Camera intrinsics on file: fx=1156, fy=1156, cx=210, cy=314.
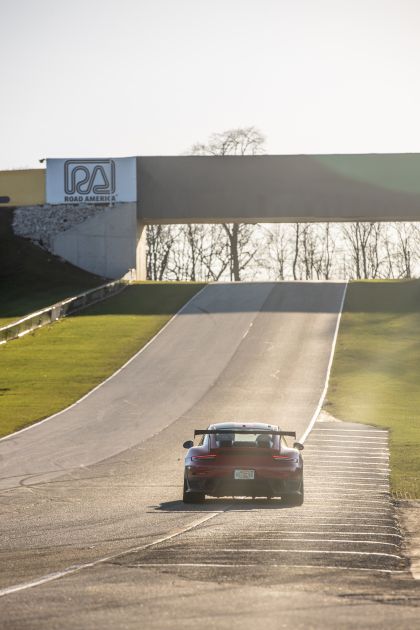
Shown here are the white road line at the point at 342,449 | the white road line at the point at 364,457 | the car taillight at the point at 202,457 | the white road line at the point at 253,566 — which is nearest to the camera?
the white road line at the point at 253,566

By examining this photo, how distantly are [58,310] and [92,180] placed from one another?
68.3ft

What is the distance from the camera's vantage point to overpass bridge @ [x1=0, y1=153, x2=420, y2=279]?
278ft

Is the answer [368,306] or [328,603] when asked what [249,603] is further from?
[368,306]

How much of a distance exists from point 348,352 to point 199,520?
1581 inches

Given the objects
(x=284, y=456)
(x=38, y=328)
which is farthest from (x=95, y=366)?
(x=284, y=456)

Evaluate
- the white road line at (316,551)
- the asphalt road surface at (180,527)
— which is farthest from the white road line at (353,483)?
the white road line at (316,551)

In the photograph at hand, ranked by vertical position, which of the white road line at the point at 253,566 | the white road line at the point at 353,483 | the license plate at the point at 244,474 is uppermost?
the white road line at the point at 253,566

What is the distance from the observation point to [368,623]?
882cm

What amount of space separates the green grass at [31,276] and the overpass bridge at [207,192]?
5.64 feet

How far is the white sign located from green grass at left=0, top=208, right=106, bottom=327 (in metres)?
4.08

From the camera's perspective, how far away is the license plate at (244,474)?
21.0m

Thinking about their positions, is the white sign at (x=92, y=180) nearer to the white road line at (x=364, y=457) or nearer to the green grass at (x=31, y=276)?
the green grass at (x=31, y=276)

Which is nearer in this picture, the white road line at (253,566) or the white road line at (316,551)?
the white road line at (253,566)

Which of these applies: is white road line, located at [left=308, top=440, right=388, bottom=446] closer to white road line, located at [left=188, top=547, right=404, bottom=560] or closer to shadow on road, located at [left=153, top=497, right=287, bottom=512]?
shadow on road, located at [left=153, top=497, right=287, bottom=512]
